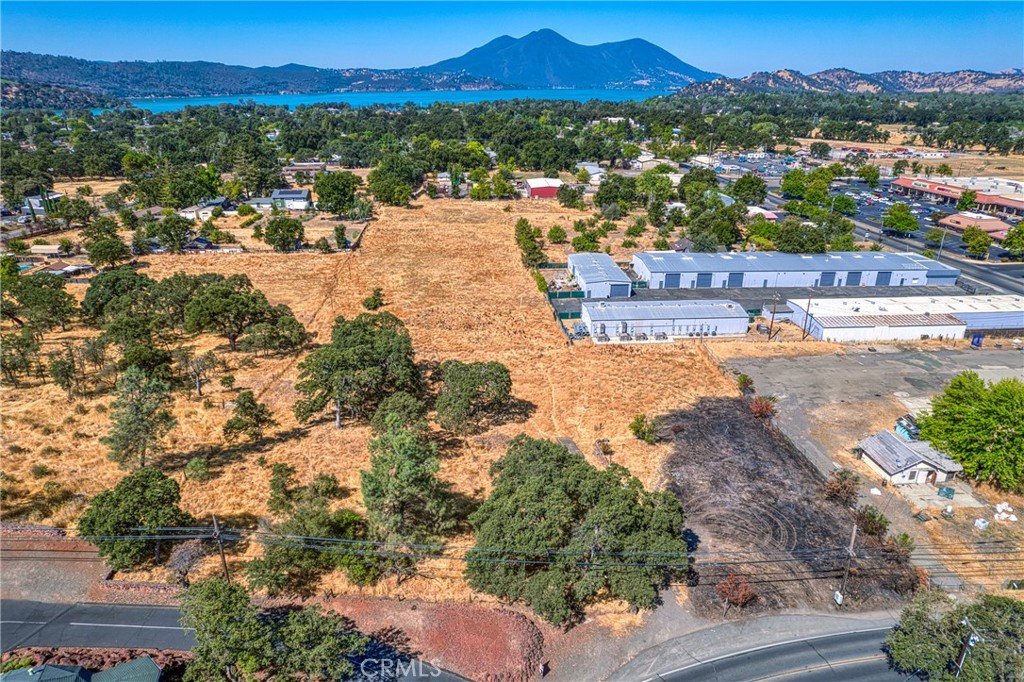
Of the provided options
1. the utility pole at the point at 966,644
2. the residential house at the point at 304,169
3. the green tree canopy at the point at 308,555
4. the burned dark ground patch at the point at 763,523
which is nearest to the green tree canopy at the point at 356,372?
the green tree canopy at the point at 308,555

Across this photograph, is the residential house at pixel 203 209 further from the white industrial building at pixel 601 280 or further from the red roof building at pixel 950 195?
the red roof building at pixel 950 195

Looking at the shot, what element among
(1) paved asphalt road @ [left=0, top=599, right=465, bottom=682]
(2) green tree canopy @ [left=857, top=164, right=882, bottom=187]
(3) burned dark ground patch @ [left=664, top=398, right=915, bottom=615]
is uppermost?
(2) green tree canopy @ [left=857, top=164, right=882, bottom=187]

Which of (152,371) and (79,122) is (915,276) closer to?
(152,371)

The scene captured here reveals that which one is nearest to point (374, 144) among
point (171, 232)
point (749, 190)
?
point (171, 232)

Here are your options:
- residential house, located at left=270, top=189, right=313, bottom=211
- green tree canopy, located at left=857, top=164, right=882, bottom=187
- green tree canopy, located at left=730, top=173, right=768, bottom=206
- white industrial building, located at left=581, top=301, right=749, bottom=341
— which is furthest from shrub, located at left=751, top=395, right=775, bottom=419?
green tree canopy, located at left=857, top=164, right=882, bottom=187

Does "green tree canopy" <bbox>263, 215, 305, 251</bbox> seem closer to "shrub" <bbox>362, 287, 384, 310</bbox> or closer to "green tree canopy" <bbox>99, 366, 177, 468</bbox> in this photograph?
"shrub" <bbox>362, 287, 384, 310</bbox>
